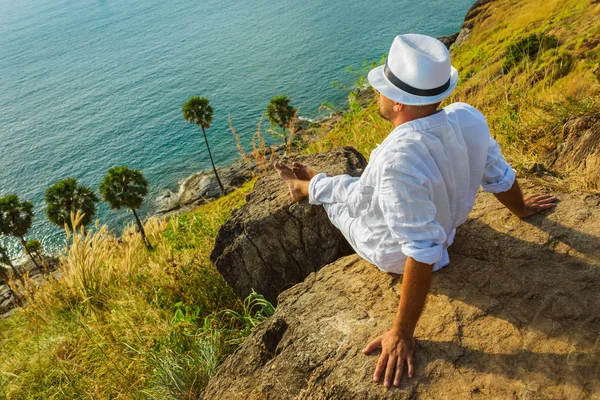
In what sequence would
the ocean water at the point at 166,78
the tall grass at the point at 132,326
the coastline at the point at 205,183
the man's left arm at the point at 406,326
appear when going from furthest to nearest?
1. the ocean water at the point at 166,78
2. the coastline at the point at 205,183
3. the tall grass at the point at 132,326
4. the man's left arm at the point at 406,326

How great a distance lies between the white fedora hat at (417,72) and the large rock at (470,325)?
127 cm

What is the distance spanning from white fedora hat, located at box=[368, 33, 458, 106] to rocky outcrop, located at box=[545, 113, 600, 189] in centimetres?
245

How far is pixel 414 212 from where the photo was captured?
7.85ft

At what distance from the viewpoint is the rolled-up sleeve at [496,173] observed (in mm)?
3086

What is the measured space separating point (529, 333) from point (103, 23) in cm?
10292

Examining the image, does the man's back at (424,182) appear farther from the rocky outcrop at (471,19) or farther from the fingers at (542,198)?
the rocky outcrop at (471,19)

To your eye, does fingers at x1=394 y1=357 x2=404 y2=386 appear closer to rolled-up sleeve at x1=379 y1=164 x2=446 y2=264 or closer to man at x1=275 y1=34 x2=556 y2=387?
A: man at x1=275 y1=34 x2=556 y2=387

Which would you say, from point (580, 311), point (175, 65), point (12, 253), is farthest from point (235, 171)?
point (580, 311)

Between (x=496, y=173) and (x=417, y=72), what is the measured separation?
45.5 inches

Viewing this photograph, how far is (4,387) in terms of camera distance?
4598mm

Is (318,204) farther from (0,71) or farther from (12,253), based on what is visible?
(0,71)

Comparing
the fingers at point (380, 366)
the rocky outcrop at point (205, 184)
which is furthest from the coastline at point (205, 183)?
Result: the fingers at point (380, 366)

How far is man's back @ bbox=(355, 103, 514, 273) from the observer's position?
2.39 meters

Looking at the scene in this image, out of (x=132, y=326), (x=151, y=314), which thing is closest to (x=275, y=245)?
(x=151, y=314)
